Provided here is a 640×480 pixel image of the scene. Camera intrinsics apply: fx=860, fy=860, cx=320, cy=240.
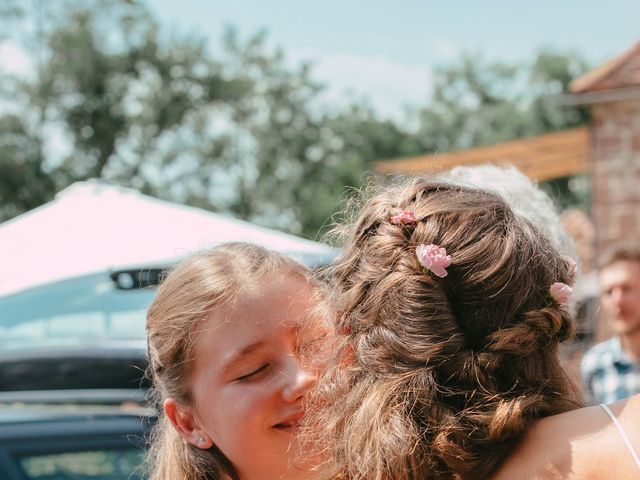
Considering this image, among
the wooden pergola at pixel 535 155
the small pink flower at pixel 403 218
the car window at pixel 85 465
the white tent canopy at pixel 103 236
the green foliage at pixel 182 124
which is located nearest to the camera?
the small pink flower at pixel 403 218

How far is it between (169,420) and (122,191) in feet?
12.8

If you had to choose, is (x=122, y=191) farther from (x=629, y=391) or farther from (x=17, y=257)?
(x=629, y=391)

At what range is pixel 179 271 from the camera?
1969mm

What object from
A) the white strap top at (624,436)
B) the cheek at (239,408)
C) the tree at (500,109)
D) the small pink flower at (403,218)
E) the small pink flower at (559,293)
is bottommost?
the tree at (500,109)

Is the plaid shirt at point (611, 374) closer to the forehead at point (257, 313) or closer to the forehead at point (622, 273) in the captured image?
the forehead at point (622, 273)

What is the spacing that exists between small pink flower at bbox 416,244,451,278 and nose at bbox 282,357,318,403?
1.49ft

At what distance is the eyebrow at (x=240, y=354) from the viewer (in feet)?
5.65

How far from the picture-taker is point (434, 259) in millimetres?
1312

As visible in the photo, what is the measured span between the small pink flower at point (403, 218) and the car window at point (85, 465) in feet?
4.32

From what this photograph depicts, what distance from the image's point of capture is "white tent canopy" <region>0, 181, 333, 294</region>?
4.46 metres

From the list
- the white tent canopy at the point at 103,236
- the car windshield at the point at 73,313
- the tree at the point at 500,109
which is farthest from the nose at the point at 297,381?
the tree at the point at 500,109

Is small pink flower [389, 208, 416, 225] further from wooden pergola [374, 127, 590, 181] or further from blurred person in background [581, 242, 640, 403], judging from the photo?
wooden pergola [374, 127, 590, 181]

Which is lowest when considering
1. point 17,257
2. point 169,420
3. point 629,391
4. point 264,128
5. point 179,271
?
point 264,128

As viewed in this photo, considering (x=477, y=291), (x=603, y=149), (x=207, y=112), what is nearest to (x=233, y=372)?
(x=477, y=291)
